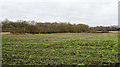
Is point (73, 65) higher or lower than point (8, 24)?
lower

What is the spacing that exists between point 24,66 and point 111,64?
380 centimetres

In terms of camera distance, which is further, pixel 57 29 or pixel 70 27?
pixel 70 27

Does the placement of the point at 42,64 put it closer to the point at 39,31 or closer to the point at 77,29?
the point at 39,31

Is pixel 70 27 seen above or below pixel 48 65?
above

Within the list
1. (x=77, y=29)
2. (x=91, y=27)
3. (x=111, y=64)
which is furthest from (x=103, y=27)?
(x=111, y=64)


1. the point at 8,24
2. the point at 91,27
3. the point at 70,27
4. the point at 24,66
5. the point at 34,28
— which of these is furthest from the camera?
the point at 91,27

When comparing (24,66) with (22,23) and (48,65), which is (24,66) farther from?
(22,23)

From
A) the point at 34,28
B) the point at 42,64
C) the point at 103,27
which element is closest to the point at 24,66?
the point at 42,64

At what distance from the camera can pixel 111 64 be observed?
Answer: 481 cm

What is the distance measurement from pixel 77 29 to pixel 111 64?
41364 mm

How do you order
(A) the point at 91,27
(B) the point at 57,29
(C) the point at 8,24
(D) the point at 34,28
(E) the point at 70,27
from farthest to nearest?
1. (A) the point at 91,27
2. (E) the point at 70,27
3. (B) the point at 57,29
4. (C) the point at 8,24
5. (D) the point at 34,28

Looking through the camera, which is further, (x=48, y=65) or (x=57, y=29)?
(x=57, y=29)

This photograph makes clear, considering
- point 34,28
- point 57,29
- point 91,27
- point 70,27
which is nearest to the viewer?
point 34,28

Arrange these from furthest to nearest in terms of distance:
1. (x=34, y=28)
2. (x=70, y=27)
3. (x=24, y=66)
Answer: (x=70, y=27), (x=34, y=28), (x=24, y=66)
